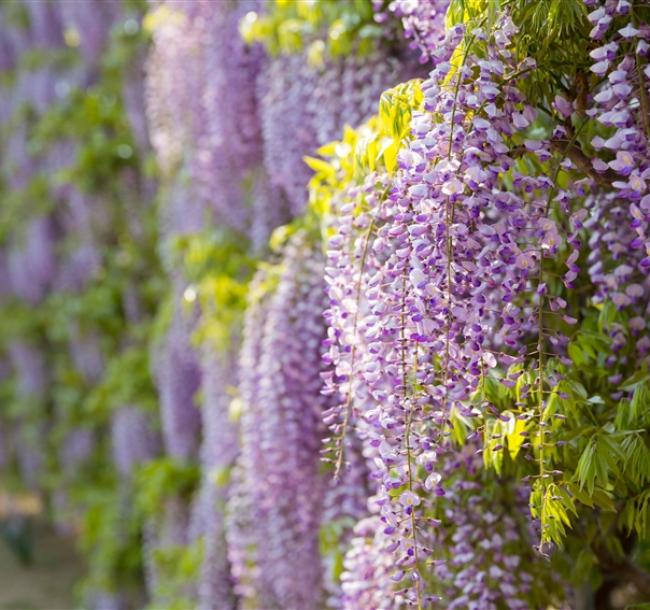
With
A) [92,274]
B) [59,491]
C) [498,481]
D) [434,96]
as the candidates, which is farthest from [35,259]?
Result: [434,96]

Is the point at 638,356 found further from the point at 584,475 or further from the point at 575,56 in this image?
the point at 575,56

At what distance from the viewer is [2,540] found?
721cm

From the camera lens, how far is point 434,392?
153 cm

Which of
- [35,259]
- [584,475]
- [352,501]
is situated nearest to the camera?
[584,475]

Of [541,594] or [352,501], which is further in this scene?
[352,501]

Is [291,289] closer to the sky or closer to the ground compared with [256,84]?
closer to the ground

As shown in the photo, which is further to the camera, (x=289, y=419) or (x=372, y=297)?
(x=289, y=419)

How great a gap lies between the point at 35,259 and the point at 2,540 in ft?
6.78

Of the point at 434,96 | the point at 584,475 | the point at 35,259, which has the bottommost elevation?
the point at 584,475

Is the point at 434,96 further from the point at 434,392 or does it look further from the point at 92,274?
the point at 92,274

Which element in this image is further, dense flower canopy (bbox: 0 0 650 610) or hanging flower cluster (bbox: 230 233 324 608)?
hanging flower cluster (bbox: 230 233 324 608)

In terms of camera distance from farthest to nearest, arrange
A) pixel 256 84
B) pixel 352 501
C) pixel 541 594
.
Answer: pixel 256 84
pixel 352 501
pixel 541 594

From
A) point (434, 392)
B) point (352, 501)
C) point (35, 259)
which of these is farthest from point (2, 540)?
point (434, 392)

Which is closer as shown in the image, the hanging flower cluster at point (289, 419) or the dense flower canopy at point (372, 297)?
the dense flower canopy at point (372, 297)
